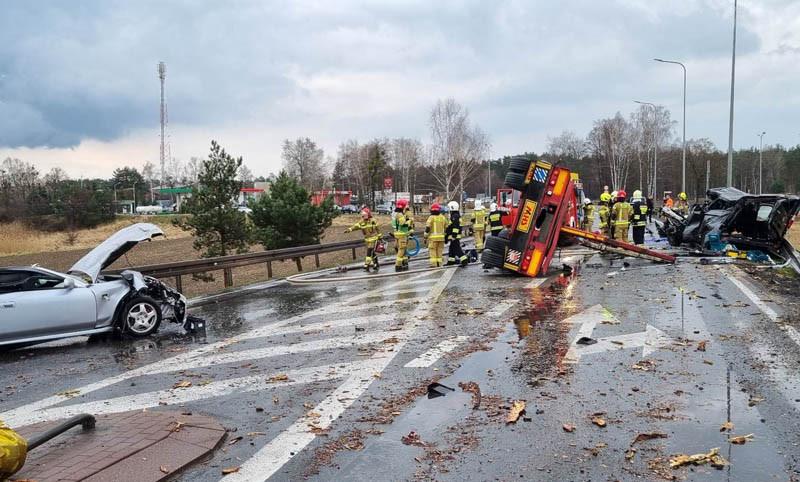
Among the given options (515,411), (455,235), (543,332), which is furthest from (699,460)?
(455,235)

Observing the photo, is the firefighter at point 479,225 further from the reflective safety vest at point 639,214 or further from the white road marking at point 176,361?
the white road marking at point 176,361

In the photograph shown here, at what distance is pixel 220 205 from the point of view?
25.4 metres

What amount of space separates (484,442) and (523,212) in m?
9.54

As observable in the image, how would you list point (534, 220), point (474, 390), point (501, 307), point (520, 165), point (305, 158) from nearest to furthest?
point (474, 390) → point (501, 307) → point (534, 220) → point (520, 165) → point (305, 158)

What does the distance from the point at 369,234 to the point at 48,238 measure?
45.7 metres

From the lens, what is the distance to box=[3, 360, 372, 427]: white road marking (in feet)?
19.1

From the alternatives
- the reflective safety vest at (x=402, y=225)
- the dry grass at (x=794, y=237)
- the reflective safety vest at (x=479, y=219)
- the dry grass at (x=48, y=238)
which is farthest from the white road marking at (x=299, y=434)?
the dry grass at (x=48, y=238)

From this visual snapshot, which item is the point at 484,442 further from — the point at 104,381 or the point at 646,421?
the point at 104,381

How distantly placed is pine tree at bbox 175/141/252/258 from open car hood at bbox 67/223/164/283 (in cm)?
1524

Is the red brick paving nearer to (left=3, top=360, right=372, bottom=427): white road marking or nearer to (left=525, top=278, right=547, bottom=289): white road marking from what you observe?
(left=3, top=360, right=372, bottom=427): white road marking

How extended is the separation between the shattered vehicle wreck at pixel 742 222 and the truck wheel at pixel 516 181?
21.4ft

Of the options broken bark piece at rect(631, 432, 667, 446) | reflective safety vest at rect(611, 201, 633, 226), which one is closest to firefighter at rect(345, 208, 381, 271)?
reflective safety vest at rect(611, 201, 633, 226)

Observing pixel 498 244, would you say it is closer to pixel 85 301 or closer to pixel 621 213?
pixel 621 213

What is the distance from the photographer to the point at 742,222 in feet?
55.2
